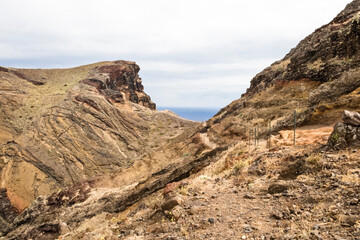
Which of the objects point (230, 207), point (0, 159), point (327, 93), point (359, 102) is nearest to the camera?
point (230, 207)

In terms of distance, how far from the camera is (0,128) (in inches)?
1189

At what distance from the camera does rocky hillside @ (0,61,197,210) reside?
1059 inches

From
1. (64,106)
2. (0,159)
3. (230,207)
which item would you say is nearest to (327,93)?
(230,207)

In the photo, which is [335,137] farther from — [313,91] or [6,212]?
[6,212]

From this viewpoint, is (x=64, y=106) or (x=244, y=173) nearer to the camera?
(x=244, y=173)

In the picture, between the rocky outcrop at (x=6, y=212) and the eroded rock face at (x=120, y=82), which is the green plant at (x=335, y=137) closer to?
the rocky outcrop at (x=6, y=212)

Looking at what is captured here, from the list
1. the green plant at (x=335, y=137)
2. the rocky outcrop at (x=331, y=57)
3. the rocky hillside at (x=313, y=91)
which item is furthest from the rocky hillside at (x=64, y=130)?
the green plant at (x=335, y=137)

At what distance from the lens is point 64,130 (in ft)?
109

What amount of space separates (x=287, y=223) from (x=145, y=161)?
68.2ft

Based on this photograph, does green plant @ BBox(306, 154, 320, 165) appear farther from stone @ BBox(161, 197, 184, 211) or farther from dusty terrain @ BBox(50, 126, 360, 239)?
stone @ BBox(161, 197, 184, 211)

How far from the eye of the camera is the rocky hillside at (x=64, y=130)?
2690 centimetres

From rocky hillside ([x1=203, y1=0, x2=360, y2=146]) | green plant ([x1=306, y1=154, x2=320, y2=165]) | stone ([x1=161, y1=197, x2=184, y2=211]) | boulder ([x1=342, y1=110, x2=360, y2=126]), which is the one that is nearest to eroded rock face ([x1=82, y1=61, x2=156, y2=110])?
rocky hillside ([x1=203, y1=0, x2=360, y2=146])

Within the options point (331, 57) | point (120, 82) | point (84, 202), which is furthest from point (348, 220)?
point (120, 82)

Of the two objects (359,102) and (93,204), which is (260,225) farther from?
(93,204)
